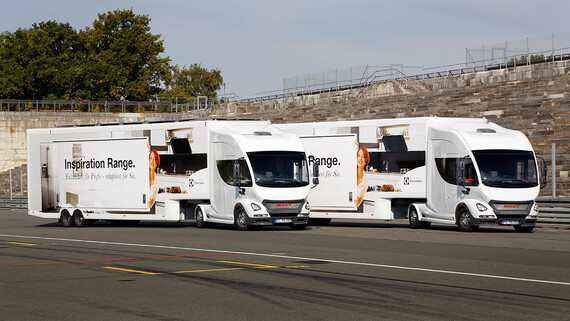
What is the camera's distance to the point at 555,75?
43.0 m

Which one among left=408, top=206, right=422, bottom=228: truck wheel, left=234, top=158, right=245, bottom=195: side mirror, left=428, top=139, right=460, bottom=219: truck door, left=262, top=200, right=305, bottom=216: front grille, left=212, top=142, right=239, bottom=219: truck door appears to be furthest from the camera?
left=408, top=206, right=422, bottom=228: truck wheel

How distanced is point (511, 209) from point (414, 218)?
3347mm

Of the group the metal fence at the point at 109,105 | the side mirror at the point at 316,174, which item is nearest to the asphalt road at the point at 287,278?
the side mirror at the point at 316,174

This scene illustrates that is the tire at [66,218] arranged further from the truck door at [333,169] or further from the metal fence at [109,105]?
the metal fence at [109,105]

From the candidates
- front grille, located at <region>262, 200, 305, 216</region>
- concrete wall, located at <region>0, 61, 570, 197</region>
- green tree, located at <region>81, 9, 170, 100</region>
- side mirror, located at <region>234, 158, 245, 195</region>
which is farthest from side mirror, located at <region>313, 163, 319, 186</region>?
green tree, located at <region>81, 9, 170, 100</region>

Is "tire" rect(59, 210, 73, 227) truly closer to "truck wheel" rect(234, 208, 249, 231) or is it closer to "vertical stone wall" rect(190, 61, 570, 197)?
"truck wheel" rect(234, 208, 249, 231)

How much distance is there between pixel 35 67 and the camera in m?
77.8

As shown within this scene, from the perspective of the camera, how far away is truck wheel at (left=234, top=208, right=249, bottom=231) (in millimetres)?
26219

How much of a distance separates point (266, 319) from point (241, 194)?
646 inches

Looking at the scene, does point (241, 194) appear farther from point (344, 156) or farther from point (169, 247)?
point (169, 247)

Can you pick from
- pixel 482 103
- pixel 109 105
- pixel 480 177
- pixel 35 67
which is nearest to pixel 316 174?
pixel 480 177

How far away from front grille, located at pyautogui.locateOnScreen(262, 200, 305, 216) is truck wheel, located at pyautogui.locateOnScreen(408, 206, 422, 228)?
3.42 m

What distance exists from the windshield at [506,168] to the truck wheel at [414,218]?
285 cm

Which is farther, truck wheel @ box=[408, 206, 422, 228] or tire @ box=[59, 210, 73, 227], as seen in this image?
tire @ box=[59, 210, 73, 227]
